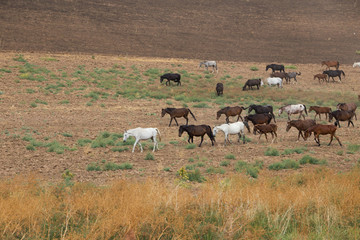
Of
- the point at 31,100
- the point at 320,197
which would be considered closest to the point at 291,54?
the point at 31,100

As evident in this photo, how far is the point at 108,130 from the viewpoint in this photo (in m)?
22.4

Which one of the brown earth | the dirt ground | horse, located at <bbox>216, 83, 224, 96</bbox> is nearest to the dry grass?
the dirt ground

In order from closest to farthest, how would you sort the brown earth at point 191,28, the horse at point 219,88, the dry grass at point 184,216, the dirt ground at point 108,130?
the dry grass at point 184,216 → the dirt ground at point 108,130 → the horse at point 219,88 → the brown earth at point 191,28

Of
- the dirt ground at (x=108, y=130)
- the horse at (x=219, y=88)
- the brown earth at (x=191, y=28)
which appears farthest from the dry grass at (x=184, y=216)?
the brown earth at (x=191, y=28)

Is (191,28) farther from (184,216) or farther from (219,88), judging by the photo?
(184,216)

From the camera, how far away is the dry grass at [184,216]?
264 inches

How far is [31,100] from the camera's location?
31.2 m

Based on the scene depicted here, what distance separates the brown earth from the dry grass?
5281cm

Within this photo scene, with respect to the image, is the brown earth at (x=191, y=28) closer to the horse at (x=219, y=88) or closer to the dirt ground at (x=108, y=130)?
the dirt ground at (x=108, y=130)

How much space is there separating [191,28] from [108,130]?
197 feet

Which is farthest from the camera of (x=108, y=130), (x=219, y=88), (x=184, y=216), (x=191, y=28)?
(x=191, y=28)

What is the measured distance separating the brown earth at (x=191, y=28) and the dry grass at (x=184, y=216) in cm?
5281

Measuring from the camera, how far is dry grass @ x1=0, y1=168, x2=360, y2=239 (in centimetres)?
670

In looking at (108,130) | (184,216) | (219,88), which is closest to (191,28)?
(219,88)
